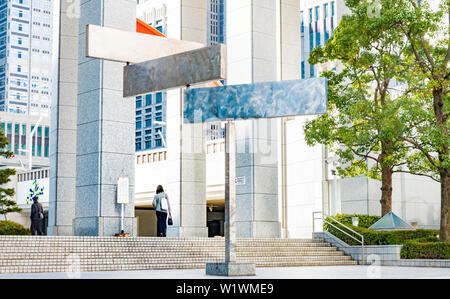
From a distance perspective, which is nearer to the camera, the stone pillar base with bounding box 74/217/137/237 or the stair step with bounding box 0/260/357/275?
the stair step with bounding box 0/260/357/275

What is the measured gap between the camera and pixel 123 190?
18.2 meters

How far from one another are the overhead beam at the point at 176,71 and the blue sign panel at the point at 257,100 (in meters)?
0.73

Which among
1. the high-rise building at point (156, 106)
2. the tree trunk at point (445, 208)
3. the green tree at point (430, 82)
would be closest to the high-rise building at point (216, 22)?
the high-rise building at point (156, 106)

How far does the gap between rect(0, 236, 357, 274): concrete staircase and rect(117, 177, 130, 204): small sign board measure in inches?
79.8

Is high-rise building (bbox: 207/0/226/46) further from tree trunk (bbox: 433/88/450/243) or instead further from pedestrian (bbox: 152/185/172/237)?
tree trunk (bbox: 433/88/450/243)

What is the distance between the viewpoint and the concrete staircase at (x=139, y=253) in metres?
13.7

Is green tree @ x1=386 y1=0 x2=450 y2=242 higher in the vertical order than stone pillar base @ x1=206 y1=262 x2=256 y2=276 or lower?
higher

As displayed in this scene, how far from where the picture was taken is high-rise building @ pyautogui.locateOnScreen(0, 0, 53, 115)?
4943 inches

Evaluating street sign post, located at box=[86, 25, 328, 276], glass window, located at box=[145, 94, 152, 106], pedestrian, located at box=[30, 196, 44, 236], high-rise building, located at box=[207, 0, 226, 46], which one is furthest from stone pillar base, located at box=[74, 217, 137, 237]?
high-rise building, located at box=[207, 0, 226, 46]

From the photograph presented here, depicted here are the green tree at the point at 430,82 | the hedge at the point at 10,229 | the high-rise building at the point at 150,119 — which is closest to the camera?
the green tree at the point at 430,82

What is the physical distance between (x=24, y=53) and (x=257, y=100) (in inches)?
4989

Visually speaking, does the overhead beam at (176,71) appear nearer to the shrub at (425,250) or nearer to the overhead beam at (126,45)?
the overhead beam at (126,45)

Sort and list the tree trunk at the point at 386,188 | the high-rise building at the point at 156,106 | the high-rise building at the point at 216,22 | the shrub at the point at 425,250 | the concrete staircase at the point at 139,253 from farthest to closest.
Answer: the high-rise building at the point at 216,22 → the high-rise building at the point at 156,106 → the tree trunk at the point at 386,188 → the shrub at the point at 425,250 → the concrete staircase at the point at 139,253

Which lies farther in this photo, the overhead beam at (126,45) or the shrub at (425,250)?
the shrub at (425,250)
